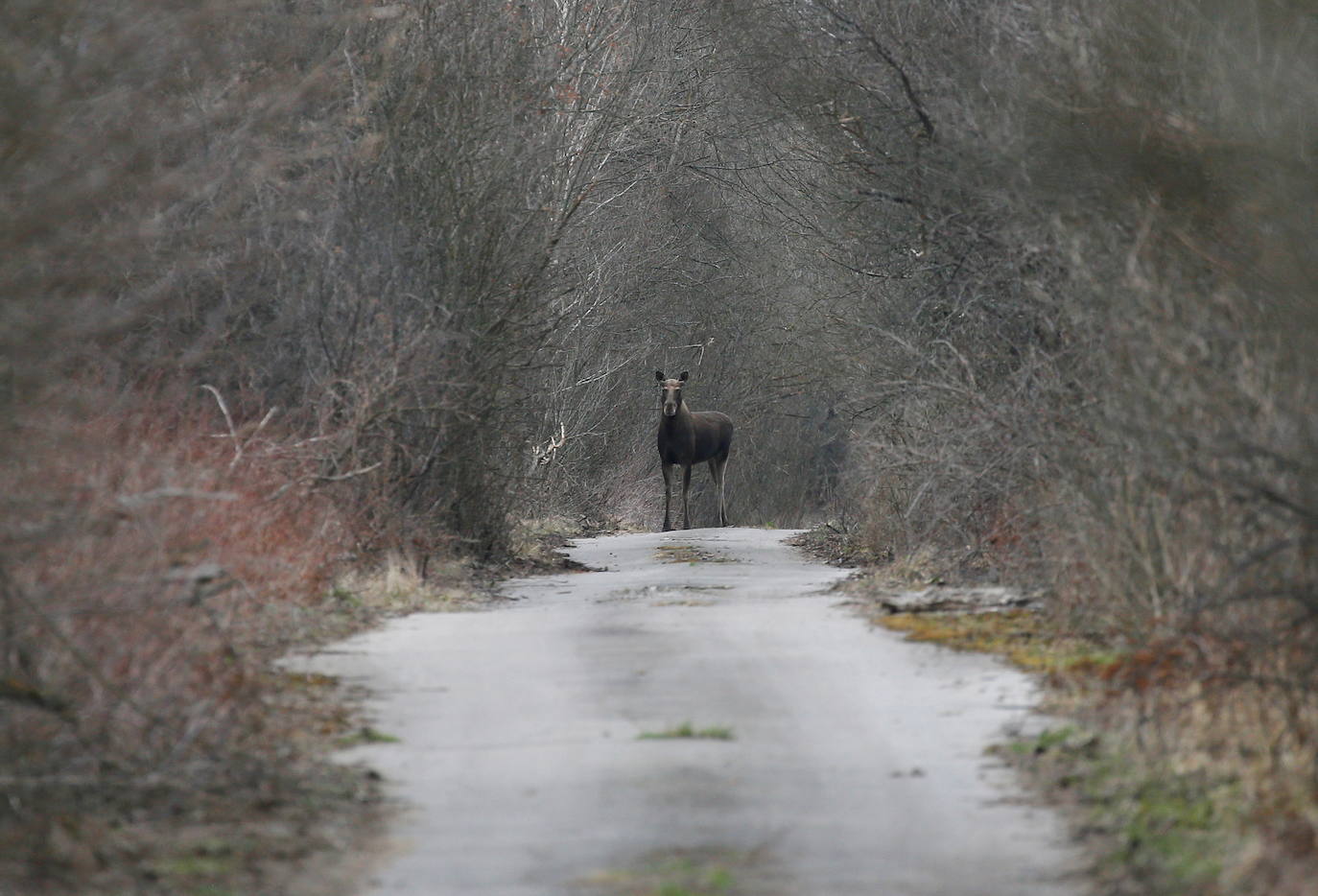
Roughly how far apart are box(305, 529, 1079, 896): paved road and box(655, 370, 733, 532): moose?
19380 mm

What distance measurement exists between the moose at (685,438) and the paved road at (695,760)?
63.6ft

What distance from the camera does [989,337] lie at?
18172mm

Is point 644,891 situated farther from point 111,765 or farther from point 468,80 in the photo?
point 468,80

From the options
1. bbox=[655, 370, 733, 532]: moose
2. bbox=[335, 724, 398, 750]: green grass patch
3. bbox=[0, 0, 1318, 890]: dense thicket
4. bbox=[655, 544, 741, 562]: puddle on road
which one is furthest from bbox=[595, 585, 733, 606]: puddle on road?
bbox=[655, 370, 733, 532]: moose

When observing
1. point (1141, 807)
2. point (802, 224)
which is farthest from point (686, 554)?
point (1141, 807)

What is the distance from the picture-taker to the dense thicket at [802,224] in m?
8.59

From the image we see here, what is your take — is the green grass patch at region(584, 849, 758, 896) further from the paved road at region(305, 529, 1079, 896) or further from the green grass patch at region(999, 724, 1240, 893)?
the green grass patch at region(999, 724, 1240, 893)

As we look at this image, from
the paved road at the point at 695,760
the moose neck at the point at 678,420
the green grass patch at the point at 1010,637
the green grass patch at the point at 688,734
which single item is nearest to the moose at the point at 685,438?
the moose neck at the point at 678,420

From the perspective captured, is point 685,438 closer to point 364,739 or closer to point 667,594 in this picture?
point 667,594

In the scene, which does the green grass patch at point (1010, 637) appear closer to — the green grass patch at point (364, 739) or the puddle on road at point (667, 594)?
the puddle on road at point (667, 594)

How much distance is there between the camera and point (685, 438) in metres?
35.5

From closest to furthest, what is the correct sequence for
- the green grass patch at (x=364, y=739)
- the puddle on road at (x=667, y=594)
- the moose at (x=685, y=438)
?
the green grass patch at (x=364, y=739) < the puddle on road at (x=667, y=594) < the moose at (x=685, y=438)

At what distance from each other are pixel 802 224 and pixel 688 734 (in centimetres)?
1565

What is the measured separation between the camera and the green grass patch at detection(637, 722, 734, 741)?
9.49m
